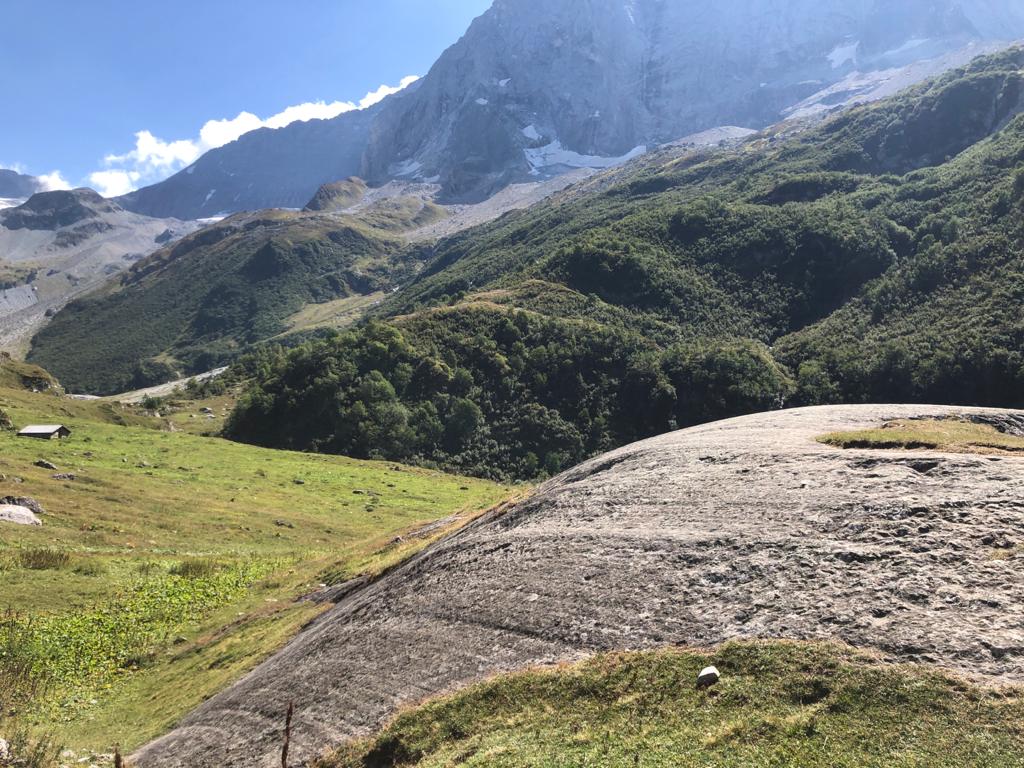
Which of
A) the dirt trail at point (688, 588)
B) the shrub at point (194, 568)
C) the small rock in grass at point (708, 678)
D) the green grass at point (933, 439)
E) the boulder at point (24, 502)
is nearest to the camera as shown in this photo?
the small rock in grass at point (708, 678)

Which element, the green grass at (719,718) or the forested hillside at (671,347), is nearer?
the green grass at (719,718)

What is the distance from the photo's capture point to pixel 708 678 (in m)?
12.2

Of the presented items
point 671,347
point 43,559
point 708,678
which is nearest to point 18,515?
point 43,559

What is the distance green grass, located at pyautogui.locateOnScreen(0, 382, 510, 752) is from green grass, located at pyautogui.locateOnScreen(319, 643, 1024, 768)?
11.7 m

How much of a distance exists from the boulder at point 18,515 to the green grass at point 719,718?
35.9 metres

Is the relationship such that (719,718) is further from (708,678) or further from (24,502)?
(24,502)

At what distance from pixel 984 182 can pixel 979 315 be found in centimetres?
6915

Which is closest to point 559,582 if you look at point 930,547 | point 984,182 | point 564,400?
point 930,547

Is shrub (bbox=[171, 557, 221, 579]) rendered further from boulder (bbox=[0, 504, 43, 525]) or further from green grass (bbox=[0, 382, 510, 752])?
boulder (bbox=[0, 504, 43, 525])

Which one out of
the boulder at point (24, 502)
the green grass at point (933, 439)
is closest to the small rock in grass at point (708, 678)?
the green grass at point (933, 439)

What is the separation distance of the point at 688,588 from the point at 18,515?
42.3 metres

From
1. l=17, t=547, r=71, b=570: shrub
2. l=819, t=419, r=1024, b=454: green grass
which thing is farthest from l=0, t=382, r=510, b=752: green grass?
l=819, t=419, r=1024, b=454: green grass

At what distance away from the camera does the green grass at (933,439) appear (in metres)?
19.7

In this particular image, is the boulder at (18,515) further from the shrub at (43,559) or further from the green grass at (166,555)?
the shrub at (43,559)
